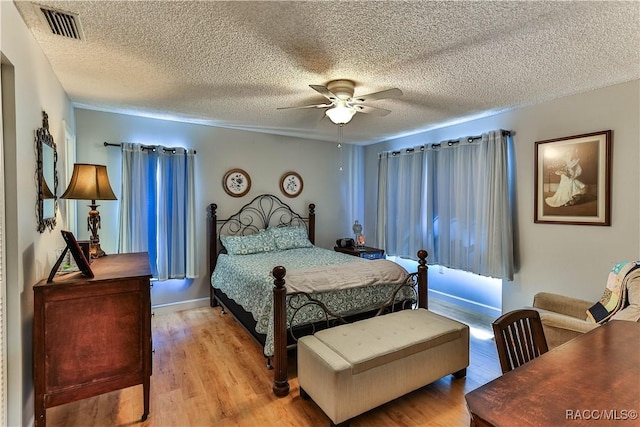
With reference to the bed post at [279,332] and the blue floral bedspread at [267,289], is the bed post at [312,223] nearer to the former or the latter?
the blue floral bedspread at [267,289]

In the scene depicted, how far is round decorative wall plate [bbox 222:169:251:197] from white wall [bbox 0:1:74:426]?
2.47 metres

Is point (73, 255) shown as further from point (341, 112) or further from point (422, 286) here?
point (422, 286)

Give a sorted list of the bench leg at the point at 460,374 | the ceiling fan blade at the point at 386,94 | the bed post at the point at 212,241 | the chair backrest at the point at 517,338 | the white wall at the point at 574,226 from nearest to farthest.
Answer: the chair backrest at the point at 517,338, the ceiling fan blade at the point at 386,94, the bench leg at the point at 460,374, the white wall at the point at 574,226, the bed post at the point at 212,241

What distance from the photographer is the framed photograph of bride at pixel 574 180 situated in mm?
2842

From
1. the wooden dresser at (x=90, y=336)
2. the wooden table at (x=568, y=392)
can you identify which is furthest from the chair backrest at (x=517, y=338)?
the wooden dresser at (x=90, y=336)

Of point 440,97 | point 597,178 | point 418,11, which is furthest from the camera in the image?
point 440,97

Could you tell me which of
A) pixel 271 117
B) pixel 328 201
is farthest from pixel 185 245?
pixel 328 201

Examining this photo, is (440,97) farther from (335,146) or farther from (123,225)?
(123,225)

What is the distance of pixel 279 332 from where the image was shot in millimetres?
2422

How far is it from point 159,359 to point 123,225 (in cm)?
166

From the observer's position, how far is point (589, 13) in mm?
1738

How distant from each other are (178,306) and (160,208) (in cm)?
132

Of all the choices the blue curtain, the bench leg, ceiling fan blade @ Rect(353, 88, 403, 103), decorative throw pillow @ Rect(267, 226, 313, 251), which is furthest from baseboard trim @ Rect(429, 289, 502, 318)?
the blue curtain

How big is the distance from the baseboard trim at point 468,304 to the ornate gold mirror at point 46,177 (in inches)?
173
